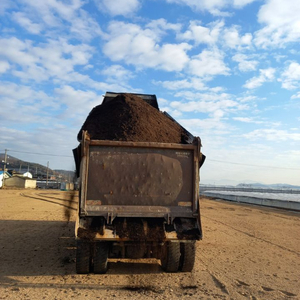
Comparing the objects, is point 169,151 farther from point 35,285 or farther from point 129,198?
point 35,285

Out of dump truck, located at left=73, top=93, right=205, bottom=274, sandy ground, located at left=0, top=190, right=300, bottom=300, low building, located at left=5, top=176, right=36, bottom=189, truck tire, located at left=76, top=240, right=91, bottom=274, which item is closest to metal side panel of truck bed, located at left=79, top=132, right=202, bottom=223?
dump truck, located at left=73, top=93, right=205, bottom=274

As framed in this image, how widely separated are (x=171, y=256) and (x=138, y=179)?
1635mm

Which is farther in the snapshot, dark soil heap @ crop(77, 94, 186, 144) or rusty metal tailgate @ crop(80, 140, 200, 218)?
dark soil heap @ crop(77, 94, 186, 144)

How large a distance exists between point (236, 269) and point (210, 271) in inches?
27.1

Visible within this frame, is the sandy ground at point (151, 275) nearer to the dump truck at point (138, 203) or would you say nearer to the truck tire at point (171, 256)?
the truck tire at point (171, 256)

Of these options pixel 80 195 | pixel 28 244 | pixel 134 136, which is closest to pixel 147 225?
pixel 80 195

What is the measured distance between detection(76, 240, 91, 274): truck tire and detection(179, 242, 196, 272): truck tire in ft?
5.93

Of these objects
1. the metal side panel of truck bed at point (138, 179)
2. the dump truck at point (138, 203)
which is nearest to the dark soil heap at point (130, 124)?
the metal side panel of truck bed at point (138, 179)

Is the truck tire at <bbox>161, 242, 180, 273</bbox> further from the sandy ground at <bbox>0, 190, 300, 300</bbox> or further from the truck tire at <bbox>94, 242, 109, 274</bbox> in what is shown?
the truck tire at <bbox>94, 242, 109, 274</bbox>

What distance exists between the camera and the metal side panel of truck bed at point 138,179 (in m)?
5.61

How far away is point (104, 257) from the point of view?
561cm

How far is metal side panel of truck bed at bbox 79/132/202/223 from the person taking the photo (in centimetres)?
561

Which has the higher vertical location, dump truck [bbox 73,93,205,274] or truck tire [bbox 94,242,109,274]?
dump truck [bbox 73,93,205,274]

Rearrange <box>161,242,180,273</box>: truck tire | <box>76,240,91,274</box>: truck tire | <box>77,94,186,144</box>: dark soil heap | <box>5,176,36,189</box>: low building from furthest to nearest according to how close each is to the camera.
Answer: <box>5,176,36,189</box>: low building, <box>77,94,186,144</box>: dark soil heap, <box>161,242,180,273</box>: truck tire, <box>76,240,91,274</box>: truck tire
